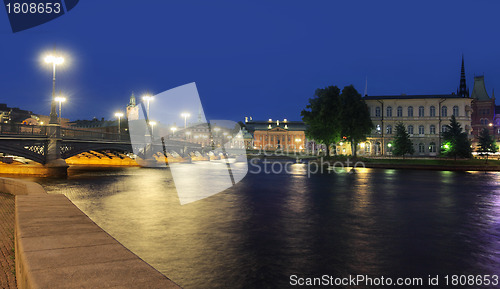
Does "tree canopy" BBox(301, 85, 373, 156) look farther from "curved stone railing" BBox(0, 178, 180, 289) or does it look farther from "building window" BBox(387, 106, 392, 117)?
"curved stone railing" BBox(0, 178, 180, 289)

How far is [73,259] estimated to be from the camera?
177 inches

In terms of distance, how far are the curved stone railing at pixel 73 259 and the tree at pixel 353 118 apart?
209ft

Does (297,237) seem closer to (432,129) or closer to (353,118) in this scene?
(353,118)

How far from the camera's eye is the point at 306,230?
12031 millimetres

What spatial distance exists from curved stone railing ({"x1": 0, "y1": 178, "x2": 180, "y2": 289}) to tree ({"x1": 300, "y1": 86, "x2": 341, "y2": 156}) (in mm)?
63079

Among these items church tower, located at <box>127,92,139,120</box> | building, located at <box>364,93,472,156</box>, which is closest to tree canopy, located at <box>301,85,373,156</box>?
building, located at <box>364,93,472,156</box>

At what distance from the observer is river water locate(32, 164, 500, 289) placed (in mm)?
7918

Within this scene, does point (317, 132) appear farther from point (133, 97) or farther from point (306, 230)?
point (133, 97)

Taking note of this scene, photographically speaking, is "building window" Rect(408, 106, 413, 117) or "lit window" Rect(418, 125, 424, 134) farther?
"building window" Rect(408, 106, 413, 117)

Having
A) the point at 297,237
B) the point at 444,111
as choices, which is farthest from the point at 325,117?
the point at 297,237

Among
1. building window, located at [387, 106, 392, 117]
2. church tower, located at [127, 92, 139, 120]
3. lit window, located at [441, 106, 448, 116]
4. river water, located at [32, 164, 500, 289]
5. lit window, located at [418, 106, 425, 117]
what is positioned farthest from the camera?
church tower, located at [127, 92, 139, 120]

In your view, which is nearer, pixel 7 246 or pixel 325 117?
pixel 7 246

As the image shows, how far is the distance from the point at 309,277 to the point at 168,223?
682 centimetres

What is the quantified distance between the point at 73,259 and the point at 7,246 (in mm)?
4605
